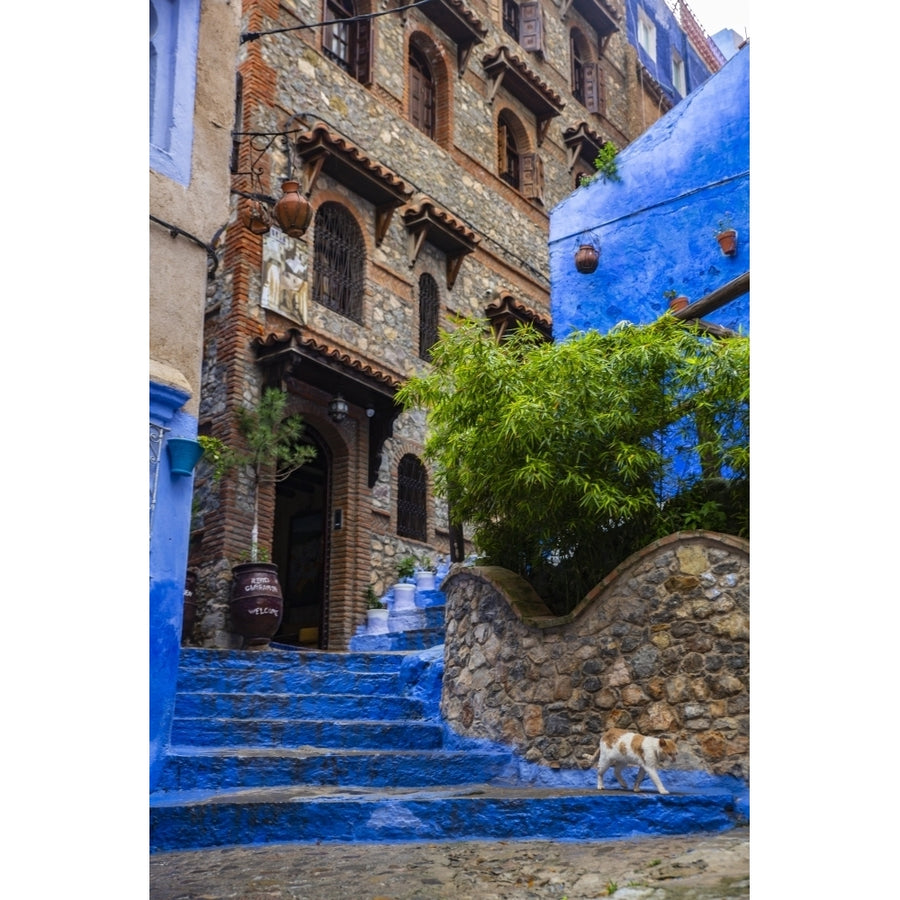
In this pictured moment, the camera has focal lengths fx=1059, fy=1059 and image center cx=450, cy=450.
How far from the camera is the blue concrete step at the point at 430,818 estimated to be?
3432 mm

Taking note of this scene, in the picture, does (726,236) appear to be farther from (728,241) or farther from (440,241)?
(440,241)

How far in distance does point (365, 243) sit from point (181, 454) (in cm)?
606

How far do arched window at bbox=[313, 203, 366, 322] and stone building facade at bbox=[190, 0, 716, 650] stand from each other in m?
0.02

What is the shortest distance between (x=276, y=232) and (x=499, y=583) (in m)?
4.71

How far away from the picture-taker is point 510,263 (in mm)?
11516

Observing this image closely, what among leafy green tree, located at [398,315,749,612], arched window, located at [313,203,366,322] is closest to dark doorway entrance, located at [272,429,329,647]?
arched window, located at [313,203,366,322]

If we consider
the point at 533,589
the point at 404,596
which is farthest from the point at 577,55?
the point at 404,596

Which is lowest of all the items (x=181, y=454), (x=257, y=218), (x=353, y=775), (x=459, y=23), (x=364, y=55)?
(x=353, y=775)

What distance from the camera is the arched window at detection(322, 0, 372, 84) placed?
9930mm

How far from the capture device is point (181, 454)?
3.95 metres

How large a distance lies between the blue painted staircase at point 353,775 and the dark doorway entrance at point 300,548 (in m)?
3.73

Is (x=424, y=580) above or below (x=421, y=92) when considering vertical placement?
below
